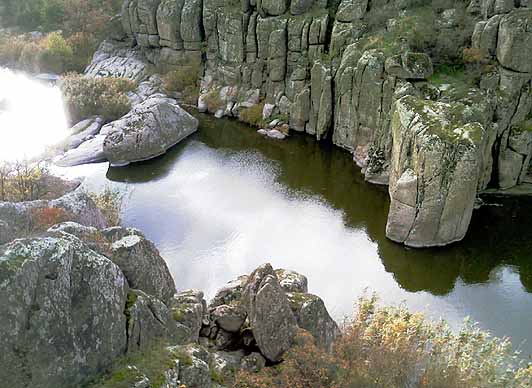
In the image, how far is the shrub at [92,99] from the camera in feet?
182

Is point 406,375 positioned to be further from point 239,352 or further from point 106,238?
point 106,238

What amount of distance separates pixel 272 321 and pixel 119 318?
22.2 feet

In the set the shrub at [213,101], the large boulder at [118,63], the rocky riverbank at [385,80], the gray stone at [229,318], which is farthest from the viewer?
the large boulder at [118,63]

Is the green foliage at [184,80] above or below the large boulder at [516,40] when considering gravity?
below

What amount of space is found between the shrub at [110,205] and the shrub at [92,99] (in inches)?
811

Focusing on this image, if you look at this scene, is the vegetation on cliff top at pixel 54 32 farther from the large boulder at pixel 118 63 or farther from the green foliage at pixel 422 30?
the green foliage at pixel 422 30

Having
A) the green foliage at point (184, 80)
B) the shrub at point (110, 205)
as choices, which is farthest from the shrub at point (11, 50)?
the shrub at point (110, 205)

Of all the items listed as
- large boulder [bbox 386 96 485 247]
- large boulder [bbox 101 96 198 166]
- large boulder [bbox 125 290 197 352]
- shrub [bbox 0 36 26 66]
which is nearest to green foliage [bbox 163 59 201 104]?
large boulder [bbox 101 96 198 166]

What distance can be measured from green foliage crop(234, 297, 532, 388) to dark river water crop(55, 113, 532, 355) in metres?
5.85

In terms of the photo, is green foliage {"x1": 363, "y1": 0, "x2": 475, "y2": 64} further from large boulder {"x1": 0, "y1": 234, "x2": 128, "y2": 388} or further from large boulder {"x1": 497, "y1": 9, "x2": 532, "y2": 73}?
large boulder {"x1": 0, "y1": 234, "x2": 128, "y2": 388}

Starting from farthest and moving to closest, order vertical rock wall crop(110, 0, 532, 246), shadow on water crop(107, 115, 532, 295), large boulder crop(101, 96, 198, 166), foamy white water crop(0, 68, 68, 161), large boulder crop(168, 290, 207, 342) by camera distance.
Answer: foamy white water crop(0, 68, 68, 161) < large boulder crop(101, 96, 198, 166) < vertical rock wall crop(110, 0, 532, 246) < shadow on water crop(107, 115, 532, 295) < large boulder crop(168, 290, 207, 342)

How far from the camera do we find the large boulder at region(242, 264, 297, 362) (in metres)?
20.3

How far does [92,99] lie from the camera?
55875 millimetres

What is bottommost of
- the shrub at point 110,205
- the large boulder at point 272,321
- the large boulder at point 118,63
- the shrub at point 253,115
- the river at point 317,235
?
the river at point 317,235
